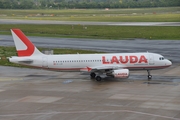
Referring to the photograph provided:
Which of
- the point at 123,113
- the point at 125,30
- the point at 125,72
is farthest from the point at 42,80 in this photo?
the point at 125,30

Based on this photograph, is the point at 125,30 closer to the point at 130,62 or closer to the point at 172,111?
the point at 130,62

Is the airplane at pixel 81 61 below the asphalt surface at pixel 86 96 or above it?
above

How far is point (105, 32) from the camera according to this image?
12444cm

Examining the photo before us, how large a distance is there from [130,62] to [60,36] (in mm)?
65498

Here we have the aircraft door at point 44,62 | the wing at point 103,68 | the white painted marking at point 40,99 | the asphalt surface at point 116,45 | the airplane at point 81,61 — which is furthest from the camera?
the asphalt surface at point 116,45

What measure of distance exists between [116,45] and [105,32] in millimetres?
29418

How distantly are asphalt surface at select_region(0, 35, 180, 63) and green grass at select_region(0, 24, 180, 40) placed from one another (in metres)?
8.39

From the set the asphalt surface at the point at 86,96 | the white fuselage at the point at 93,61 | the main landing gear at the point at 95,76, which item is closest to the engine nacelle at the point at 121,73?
the asphalt surface at the point at 86,96

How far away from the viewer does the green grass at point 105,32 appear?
4513 inches

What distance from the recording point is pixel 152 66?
57.9 meters

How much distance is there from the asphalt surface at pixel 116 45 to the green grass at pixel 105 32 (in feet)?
27.5

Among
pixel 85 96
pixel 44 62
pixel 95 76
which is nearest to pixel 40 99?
pixel 85 96

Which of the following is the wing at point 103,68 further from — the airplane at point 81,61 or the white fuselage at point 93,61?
the white fuselage at point 93,61

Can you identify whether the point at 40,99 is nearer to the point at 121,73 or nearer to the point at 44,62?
the point at 44,62
